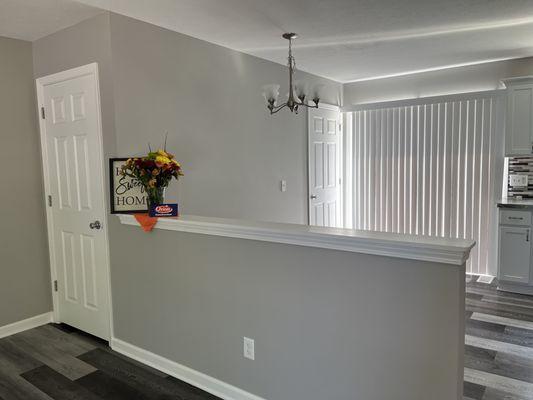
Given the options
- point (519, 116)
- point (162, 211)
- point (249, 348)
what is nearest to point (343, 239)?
point (249, 348)

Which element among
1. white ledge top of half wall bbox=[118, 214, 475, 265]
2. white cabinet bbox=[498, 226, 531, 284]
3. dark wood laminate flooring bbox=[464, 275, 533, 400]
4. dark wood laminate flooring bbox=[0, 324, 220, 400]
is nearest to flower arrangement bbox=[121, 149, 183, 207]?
white ledge top of half wall bbox=[118, 214, 475, 265]

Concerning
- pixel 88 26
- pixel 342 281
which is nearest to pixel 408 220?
pixel 342 281

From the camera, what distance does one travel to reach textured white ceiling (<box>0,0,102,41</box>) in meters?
2.68

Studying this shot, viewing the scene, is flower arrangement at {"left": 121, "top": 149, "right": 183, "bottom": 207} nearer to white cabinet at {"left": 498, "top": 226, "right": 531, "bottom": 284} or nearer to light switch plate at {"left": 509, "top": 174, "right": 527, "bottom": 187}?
white cabinet at {"left": 498, "top": 226, "right": 531, "bottom": 284}

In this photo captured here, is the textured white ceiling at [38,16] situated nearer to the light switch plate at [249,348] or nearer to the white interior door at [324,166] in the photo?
the light switch plate at [249,348]

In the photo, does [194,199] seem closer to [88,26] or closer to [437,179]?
[88,26]

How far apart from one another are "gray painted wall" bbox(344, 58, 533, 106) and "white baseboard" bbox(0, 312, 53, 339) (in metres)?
4.59

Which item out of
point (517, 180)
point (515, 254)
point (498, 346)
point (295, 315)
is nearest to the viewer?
point (295, 315)

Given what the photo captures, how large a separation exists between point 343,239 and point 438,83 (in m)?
4.05

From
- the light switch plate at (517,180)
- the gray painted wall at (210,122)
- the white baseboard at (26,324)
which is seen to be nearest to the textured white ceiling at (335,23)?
the gray painted wall at (210,122)

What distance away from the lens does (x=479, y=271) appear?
492 centimetres

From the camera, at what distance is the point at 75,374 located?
2812mm

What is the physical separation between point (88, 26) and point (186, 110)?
0.95 meters

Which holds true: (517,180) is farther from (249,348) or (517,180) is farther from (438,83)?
(249,348)
